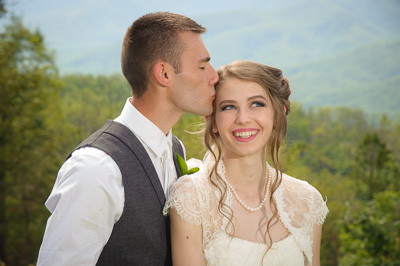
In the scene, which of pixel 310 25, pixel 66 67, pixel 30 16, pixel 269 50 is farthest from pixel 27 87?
pixel 30 16

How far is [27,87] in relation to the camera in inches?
808

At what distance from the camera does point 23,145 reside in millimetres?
20203

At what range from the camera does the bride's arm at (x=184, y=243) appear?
95.7 inches

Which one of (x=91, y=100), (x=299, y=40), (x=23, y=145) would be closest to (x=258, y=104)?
(x=23, y=145)

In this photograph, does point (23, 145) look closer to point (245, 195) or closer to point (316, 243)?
point (245, 195)

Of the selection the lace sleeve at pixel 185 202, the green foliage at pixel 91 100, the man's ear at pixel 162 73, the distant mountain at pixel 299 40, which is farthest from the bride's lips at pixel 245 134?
the distant mountain at pixel 299 40

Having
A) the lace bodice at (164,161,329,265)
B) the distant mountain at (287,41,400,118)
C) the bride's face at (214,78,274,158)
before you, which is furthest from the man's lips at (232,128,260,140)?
the distant mountain at (287,41,400,118)

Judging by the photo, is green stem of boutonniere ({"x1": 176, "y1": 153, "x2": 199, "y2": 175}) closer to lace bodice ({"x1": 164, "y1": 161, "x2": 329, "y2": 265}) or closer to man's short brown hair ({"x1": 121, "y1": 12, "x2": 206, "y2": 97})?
lace bodice ({"x1": 164, "y1": 161, "x2": 329, "y2": 265})

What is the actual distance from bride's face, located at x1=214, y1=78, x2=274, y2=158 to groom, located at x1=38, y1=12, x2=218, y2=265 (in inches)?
5.5

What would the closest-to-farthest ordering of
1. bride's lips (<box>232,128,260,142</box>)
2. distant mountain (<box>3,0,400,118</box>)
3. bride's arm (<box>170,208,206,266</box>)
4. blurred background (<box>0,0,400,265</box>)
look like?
bride's arm (<box>170,208,206,266</box>) → bride's lips (<box>232,128,260,142</box>) → blurred background (<box>0,0,400,265</box>) → distant mountain (<box>3,0,400,118</box>)

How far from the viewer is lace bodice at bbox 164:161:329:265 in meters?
2.47

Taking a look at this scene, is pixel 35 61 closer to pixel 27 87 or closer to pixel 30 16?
pixel 27 87

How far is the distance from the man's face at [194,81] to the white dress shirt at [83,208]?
704 millimetres

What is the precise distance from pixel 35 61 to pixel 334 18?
401 feet
